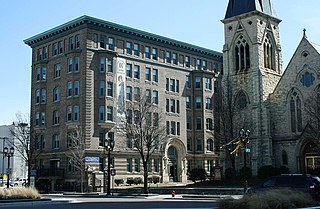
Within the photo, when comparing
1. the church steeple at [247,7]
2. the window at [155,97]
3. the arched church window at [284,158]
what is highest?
the church steeple at [247,7]

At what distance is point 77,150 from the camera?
56188 mm

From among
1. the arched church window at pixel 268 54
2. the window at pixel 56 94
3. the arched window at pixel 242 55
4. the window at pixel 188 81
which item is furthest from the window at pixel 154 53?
the arched church window at pixel 268 54

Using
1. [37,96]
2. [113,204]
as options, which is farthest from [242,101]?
[113,204]

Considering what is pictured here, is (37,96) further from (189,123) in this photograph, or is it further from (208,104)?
(208,104)

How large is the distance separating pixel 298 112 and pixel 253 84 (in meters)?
7.06

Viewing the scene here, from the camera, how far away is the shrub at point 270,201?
60.3 ft

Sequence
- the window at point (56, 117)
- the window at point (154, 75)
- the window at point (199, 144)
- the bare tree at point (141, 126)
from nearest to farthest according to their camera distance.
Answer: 1. the bare tree at point (141, 126)
2. the window at point (56, 117)
3. the window at point (154, 75)
4. the window at point (199, 144)

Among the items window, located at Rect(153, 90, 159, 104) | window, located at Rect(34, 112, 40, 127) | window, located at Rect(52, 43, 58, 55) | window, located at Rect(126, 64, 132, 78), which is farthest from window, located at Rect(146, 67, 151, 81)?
window, located at Rect(34, 112, 40, 127)

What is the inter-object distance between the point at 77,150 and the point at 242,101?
74.5 feet

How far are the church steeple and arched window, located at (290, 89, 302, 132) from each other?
42.2ft

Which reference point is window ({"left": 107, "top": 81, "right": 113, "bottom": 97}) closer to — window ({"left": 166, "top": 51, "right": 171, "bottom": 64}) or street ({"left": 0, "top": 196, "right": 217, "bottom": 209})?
window ({"left": 166, "top": 51, "right": 171, "bottom": 64})

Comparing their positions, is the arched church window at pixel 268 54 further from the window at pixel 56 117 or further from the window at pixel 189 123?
the window at pixel 56 117

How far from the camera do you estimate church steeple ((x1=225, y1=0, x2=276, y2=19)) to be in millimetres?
64250

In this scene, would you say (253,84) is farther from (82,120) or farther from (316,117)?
(82,120)
